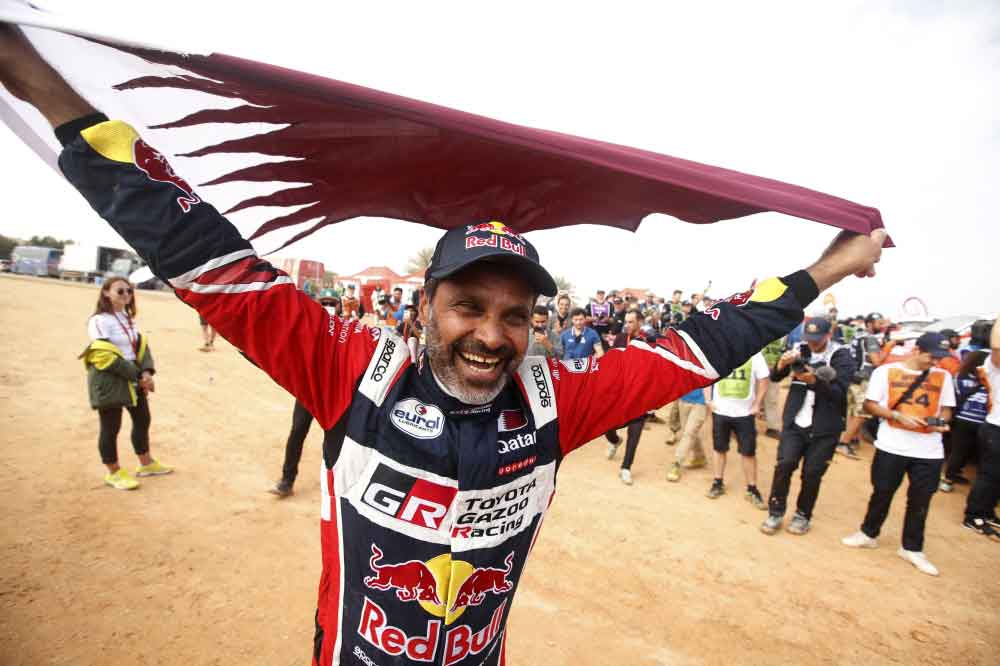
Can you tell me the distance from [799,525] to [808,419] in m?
1.32

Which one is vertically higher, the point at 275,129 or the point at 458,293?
the point at 275,129

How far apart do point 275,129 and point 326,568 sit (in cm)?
155

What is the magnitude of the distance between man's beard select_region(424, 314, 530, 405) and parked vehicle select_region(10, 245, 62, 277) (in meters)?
49.7

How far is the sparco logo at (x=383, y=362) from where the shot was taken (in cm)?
142

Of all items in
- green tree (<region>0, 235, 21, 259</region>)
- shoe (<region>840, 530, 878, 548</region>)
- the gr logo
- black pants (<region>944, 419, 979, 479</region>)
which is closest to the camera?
the gr logo

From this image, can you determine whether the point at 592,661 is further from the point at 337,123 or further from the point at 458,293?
the point at 337,123

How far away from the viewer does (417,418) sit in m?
1.42

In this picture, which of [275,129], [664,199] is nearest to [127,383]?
[275,129]

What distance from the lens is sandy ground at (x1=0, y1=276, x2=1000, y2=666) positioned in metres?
3.16

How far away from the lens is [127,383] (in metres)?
4.66

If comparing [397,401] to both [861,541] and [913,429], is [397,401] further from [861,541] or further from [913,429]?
[861,541]

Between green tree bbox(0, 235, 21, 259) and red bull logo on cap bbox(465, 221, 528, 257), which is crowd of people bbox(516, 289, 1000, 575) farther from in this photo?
green tree bbox(0, 235, 21, 259)

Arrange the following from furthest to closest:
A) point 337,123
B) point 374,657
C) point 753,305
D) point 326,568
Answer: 1. point 753,305
2. point 337,123
3. point 326,568
4. point 374,657

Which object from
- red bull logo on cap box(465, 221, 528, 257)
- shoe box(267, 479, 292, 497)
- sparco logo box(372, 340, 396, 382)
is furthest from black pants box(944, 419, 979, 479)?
shoe box(267, 479, 292, 497)
